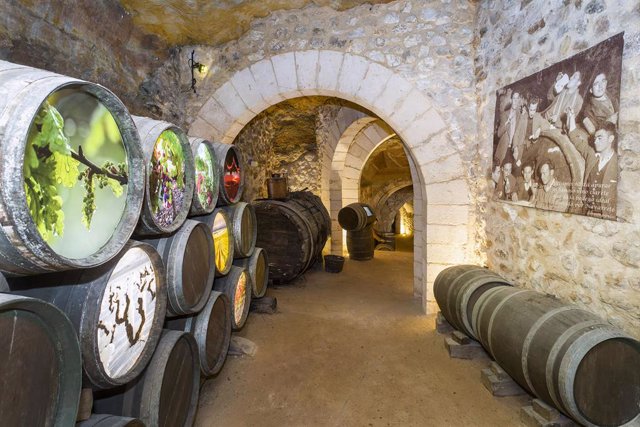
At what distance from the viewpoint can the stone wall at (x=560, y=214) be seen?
1960 millimetres

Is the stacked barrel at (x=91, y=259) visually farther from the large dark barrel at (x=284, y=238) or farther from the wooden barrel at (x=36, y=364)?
the large dark barrel at (x=284, y=238)

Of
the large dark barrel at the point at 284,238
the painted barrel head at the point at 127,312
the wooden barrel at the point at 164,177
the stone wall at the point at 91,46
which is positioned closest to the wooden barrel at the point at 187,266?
the wooden barrel at the point at 164,177

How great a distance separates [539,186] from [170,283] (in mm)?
2771

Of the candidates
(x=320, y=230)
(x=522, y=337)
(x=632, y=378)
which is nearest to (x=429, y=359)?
(x=522, y=337)

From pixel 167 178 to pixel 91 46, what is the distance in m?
2.44

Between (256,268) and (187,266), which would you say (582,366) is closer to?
(187,266)

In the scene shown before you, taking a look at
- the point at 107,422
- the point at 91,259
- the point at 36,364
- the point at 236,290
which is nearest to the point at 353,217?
the point at 236,290

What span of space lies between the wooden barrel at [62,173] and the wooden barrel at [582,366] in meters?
2.27

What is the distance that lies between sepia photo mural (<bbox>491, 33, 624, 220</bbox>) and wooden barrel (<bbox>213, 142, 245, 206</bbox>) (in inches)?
99.0

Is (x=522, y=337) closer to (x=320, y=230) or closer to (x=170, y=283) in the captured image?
(x=170, y=283)

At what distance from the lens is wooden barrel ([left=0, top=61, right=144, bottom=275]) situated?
0.87 meters

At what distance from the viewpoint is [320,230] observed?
18.5 feet

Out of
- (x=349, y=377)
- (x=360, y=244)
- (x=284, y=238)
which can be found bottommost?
(x=349, y=377)

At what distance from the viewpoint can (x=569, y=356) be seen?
1835mm
